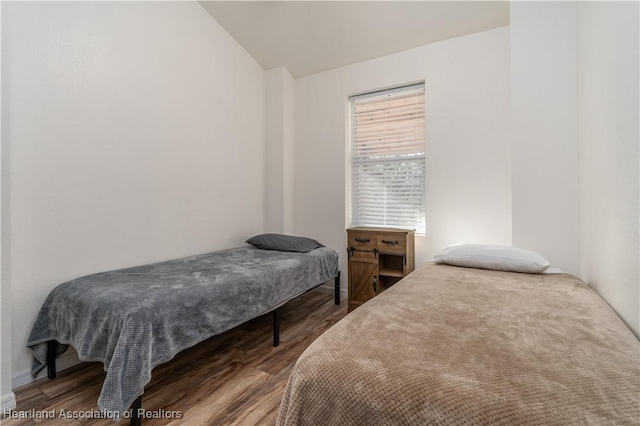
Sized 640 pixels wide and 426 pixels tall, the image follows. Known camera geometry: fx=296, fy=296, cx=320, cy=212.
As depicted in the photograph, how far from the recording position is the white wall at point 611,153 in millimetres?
1217

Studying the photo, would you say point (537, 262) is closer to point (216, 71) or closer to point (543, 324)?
point (543, 324)

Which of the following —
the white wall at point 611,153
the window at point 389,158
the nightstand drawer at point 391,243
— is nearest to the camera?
the white wall at point 611,153

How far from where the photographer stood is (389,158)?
11.1ft

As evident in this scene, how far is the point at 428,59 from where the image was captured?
10.0ft

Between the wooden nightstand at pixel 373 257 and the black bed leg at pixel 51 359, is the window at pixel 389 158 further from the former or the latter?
the black bed leg at pixel 51 359

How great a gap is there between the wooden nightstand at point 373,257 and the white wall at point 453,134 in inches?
12.6

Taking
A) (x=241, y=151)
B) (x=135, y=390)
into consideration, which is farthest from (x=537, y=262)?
(x=241, y=151)

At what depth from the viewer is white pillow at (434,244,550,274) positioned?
6.46 feet

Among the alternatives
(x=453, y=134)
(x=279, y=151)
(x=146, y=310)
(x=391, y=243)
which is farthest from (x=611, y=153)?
(x=279, y=151)

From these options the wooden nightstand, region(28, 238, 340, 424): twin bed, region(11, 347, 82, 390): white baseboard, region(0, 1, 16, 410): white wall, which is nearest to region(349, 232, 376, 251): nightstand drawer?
the wooden nightstand

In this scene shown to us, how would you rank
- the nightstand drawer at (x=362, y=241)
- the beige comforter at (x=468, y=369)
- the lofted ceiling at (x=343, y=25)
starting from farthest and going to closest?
the nightstand drawer at (x=362, y=241) < the lofted ceiling at (x=343, y=25) < the beige comforter at (x=468, y=369)

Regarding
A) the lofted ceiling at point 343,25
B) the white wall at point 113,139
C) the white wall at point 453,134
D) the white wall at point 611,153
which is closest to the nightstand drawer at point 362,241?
the white wall at point 453,134

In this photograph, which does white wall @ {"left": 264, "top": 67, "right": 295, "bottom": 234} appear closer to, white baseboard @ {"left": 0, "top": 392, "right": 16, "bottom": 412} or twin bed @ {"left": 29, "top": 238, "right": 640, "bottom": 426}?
twin bed @ {"left": 29, "top": 238, "right": 640, "bottom": 426}

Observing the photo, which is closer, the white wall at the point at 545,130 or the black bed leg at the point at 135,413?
the black bed leg at the point at 135,413
